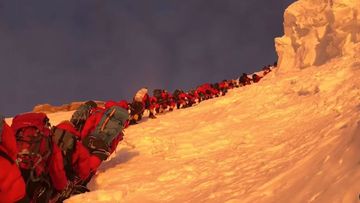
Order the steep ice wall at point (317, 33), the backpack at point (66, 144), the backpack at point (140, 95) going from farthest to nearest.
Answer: the backpack at point (140, 95), the steep ice wall at point (317, 33), the backpack at point (66, 144)

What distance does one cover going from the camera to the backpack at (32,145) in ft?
17.5

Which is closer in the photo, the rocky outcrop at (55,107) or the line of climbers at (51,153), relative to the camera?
the line of climbers at (51,153)

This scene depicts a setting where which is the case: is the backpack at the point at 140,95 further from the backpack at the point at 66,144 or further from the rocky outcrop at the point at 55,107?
the rocky outcrop at the point at 55,107

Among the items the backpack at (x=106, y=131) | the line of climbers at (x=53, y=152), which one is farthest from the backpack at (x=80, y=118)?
the backpack at (x=106, y=131)

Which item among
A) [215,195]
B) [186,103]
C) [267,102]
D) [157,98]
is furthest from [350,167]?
[186,103]

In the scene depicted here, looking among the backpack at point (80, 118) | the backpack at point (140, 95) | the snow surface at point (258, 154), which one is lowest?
the snow surface at point (258, 154)

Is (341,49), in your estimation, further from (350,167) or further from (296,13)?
(350,167)

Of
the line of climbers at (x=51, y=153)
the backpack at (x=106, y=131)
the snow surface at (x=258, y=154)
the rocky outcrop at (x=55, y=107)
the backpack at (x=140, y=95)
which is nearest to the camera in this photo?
the snow surface at (x=258, y=154)

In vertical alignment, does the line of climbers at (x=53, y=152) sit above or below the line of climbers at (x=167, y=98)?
below

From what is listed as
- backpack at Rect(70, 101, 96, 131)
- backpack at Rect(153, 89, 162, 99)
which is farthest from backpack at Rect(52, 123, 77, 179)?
backpack at Rect(153, 89, 162, 99)

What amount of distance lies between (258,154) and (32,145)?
359 centimetres

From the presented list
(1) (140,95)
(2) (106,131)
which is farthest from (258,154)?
(1) (140,95)

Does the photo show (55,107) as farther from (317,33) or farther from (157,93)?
(317,33)

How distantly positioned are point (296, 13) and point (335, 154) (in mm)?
18722
